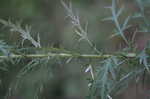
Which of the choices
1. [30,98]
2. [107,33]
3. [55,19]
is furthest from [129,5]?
[30,98]

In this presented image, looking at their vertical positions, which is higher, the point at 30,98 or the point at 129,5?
the point at 129,5

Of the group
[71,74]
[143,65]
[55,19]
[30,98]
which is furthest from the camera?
[55,19]

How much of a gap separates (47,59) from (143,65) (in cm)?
20

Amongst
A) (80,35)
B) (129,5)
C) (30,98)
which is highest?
(129,5)

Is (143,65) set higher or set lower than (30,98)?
higher

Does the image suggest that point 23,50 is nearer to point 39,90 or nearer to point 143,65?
point 39,90

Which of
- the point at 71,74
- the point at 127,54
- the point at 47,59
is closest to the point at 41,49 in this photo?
the point at 47,59

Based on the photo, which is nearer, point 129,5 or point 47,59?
point 47,59

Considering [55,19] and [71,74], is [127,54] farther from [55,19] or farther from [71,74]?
[55,19]

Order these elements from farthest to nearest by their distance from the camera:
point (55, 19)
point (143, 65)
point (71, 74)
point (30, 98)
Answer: point (55, 19) < point (71, 74) < point (30, 98) < point (143, 65)

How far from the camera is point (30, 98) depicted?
1.61 metres

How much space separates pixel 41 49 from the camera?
73 cm

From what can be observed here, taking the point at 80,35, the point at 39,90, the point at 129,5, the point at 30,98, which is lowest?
the point at 30,98

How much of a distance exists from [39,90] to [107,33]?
114 centimetres
